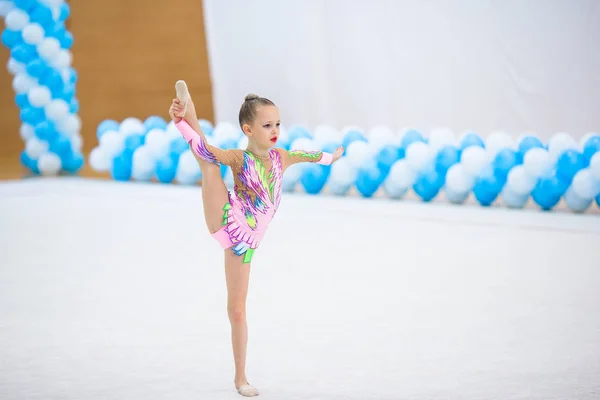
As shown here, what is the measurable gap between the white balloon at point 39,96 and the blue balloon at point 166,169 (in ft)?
4.65

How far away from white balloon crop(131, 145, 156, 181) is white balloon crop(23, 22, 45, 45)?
1456 mm

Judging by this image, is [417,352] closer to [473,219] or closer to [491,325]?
[491,325]

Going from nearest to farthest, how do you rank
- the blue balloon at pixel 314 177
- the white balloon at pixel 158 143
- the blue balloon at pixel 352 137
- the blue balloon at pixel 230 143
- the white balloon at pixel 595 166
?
1. the white balloon at pixel 595 166
2. the blue balloon at pixel 352 137
3. the blue balloon at pixel 314 177
4. the blue balloon at pixel 230 143
5. the white balloon at pixel 158 143

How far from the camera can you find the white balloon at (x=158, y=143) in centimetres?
746

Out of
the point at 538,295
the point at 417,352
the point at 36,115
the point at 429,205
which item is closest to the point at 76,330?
the point at 417,352

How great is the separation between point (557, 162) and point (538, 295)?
231 cm

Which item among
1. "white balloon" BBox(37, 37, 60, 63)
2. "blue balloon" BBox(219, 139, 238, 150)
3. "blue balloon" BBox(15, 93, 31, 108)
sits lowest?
"blue balloon" BBox(219, 139, 238, 150)

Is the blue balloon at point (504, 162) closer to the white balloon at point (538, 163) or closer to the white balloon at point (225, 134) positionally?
the white balloon at point (538, 163)

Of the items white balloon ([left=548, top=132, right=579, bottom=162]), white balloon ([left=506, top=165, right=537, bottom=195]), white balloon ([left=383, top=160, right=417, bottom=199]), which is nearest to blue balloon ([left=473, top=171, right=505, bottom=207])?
white balloon ([left=506, top=165, right=537, bottom=195])

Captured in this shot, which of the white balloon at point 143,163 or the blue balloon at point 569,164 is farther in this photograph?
the white balloon at point 143,163

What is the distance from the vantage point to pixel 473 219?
534 cm

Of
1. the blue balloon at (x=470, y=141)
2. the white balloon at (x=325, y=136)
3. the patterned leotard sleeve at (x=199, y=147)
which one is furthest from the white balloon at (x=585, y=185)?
the patterned leotard sleeve at (x=199, y=147)

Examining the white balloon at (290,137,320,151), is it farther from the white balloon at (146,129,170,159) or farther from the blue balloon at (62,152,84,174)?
the blue balloon at (62,152,84,174)

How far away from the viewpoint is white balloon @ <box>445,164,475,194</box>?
593cm
